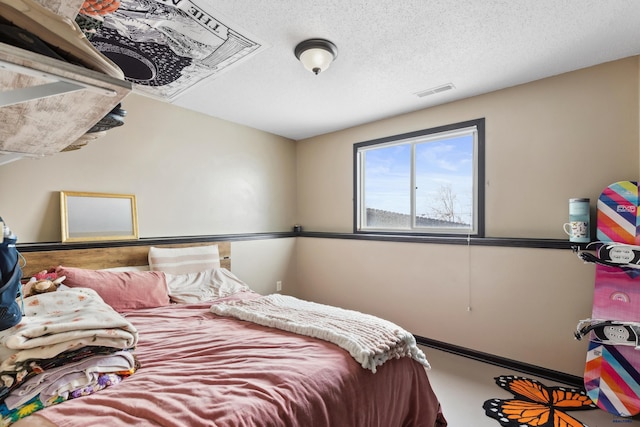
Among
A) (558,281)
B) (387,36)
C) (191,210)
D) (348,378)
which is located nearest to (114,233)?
(191,210)

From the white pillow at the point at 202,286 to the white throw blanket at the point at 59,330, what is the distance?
3.56 ft

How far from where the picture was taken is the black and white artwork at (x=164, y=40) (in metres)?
1.62

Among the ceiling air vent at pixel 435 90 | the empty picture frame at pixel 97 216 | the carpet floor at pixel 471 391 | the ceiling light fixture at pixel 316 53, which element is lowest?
the carpet floor at pixel 471 391

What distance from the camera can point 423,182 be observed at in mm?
3207

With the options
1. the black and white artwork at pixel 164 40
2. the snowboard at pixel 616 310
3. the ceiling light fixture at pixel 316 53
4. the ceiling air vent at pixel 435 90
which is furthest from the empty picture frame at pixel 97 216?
the snowboard at pixel 616 310

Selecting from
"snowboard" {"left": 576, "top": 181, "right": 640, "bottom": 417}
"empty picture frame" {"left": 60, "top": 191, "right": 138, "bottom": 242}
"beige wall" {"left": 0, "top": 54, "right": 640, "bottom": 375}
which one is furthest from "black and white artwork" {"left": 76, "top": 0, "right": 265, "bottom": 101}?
"snowboard" {"left": 576, "top": 181, "right": 640, "bottom": 417}

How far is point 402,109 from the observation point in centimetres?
312

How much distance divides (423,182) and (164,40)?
259 cm

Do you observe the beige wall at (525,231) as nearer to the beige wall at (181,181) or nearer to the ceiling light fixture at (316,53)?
the beige wall at (181,181)

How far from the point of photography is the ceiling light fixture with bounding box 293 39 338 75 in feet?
6.30

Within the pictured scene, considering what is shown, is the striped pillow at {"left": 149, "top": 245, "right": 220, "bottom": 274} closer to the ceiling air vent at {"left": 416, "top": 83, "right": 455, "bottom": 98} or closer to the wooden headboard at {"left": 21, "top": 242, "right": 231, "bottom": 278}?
the wooden headboard at {"left": 21, "top": 242, "right": 231, "bottom": 278}

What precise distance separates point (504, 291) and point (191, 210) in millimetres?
3032

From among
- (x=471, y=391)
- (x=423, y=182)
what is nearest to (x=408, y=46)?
(x=423, y=182)

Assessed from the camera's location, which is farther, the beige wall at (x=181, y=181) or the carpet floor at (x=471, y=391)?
the beige wall at (x=181, y=181)
